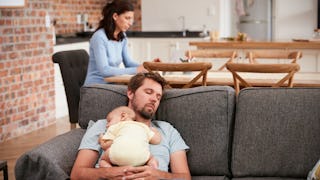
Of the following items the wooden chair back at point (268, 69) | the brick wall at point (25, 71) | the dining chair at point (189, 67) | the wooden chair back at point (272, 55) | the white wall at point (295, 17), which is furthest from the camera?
the white wall at point (295, 17)

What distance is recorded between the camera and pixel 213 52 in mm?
6340

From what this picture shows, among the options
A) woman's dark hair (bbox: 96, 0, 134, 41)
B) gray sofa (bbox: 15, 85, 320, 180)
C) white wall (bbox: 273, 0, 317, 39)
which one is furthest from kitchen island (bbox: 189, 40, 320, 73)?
gray sofa (bbox: 15, 85, 320, 180)

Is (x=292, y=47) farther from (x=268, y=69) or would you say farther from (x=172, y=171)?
(x=172, y=171)

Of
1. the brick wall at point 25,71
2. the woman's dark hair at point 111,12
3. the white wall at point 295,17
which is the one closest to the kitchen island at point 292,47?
the brick wall at point 25,71

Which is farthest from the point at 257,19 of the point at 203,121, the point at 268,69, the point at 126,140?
the point at 126,140

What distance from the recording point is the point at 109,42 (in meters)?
5.16

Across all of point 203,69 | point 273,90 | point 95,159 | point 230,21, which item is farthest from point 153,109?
point 230,21

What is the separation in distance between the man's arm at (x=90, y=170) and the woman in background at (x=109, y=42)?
6.37ft

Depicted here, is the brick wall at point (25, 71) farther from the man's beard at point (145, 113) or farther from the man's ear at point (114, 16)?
the man's beard at point (145, 113)

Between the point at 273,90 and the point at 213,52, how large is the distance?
119 inches

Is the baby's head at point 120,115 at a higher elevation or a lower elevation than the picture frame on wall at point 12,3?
lower

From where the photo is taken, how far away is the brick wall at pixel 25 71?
639 cm

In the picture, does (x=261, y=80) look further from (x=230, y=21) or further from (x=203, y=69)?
(x=230, y=21)

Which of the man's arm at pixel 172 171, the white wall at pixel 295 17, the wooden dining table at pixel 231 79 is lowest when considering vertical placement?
the man's arm at pixel 172 171
